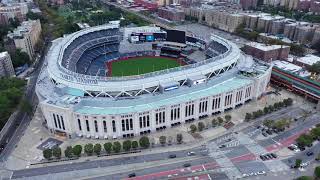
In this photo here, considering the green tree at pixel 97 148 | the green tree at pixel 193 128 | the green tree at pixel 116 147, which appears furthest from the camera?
the green tree at pixel 193 128

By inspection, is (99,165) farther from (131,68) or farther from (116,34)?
(116,34)

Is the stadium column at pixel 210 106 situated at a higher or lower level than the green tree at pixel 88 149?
higher

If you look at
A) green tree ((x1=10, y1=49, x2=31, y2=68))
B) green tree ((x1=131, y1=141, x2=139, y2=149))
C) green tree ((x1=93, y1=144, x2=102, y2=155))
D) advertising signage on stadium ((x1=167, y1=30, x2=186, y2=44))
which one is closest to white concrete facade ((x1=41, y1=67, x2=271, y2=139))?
green tree ((x1=131, y1=141, x2=139, y2=149))

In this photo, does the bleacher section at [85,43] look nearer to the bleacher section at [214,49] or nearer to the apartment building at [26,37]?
the apartment building at [26,37]

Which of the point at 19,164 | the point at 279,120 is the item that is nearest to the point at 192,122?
the point at 279,120

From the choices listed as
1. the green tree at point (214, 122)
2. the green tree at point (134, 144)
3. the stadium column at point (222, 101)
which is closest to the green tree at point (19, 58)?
the green tree at point (134, 144)

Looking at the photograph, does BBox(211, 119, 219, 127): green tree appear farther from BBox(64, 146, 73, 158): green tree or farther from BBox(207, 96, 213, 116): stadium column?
BBox(64, 146, 73, 158): green tree
